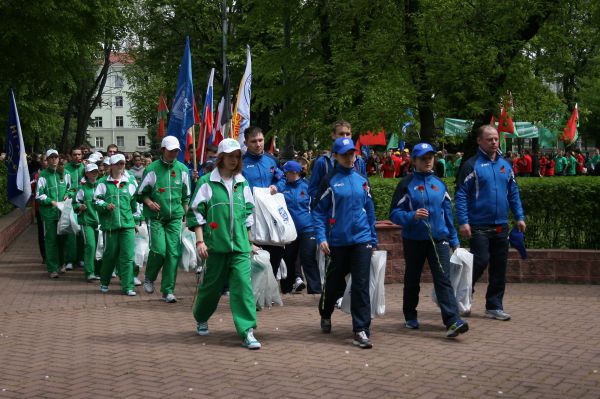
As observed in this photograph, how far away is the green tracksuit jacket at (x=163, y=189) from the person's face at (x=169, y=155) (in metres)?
0.07

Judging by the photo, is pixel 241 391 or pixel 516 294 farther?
pixel 516 294

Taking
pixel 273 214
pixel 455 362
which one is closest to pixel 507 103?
pixel 273 214

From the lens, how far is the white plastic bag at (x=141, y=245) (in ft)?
42.0

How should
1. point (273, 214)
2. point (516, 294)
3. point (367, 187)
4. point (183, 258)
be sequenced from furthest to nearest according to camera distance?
point (183, 258)
point (516, 294)
point (273, 214)
point (367, 187)

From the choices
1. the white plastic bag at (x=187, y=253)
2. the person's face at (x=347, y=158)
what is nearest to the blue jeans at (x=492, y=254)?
the person's face at (x=347, y=158)

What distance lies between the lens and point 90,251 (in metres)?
13.5

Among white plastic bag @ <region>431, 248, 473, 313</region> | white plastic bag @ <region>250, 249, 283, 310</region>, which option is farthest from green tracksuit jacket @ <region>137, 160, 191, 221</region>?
white plastic bag @ <region>431, 248, 473, 313</region>

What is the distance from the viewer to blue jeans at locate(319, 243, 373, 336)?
8.01 m

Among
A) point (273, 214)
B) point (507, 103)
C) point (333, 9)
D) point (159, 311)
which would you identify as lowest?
point (159, 311)

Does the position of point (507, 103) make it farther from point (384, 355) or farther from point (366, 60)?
point (384, 355)

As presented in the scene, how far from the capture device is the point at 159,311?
400 inches

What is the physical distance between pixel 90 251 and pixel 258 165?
4334mm

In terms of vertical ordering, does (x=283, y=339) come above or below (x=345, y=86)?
below

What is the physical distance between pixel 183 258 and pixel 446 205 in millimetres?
4463
